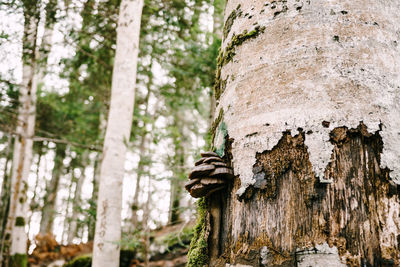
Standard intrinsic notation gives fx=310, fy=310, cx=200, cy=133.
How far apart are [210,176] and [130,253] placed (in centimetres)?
721

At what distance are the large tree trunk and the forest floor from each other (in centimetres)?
490

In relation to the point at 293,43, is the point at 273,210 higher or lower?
lower

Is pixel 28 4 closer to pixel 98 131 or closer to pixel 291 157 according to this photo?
pixel 98 131

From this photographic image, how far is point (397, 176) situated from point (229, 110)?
1.84 feet

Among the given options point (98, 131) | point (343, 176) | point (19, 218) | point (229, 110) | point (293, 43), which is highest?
point (98, 131)

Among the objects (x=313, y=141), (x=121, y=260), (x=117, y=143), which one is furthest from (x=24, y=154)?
(x=313, y=141)

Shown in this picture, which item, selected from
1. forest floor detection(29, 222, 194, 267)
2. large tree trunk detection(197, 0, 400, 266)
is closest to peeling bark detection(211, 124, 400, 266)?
large tree trunk detection(197, 0, 400, 266)

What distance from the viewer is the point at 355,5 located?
104 cm

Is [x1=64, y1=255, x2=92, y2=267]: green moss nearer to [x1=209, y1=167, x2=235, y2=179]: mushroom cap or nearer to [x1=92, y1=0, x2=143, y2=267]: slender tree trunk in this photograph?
[x1=92, y1=0, x2=143, y2=267]: slender tree trunk

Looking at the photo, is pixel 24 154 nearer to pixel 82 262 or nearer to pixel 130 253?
pixel 82 262

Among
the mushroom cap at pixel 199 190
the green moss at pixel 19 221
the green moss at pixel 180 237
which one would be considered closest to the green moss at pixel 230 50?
the mushroom cap at pixel 199 190

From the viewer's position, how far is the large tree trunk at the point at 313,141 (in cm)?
83

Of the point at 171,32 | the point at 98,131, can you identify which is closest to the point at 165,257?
the point at 171,32

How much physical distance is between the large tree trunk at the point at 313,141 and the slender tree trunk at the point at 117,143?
154 inches
